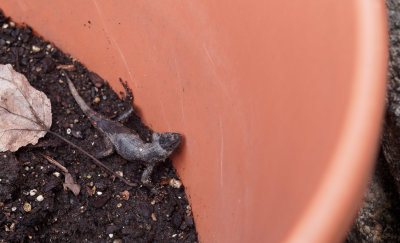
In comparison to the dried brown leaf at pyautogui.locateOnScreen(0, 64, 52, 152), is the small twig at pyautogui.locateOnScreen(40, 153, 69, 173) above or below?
below

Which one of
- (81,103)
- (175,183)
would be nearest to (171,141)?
(175,183)

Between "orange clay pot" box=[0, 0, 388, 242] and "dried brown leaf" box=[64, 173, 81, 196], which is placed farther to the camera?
"dried brown leaf" box=[64, 173, 81, 196]

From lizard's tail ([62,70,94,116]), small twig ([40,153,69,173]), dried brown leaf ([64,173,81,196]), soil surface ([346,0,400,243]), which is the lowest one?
soil surface ([346,0,400,243])

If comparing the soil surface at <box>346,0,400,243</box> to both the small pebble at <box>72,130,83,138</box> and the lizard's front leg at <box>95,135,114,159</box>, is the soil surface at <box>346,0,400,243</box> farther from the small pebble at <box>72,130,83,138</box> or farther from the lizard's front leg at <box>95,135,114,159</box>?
the small pebble at <box>72,130,83,138</box>

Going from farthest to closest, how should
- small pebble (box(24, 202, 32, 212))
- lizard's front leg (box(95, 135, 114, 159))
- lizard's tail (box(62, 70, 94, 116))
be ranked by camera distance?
1. lizard's tail (box(62, 70, 94, 116))
2. lizard's front leg (box(95, 135, 114, 159))
3. small pebble (box(24, 202, 32, 212))

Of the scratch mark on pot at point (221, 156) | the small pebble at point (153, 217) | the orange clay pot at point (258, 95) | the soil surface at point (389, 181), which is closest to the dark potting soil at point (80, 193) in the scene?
the small pebble at point (153, 217)

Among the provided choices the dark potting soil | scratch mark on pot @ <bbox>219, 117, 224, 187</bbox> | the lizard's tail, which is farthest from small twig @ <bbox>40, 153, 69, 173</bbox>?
scratch mark on pot @ <bbox>219, 117, 224, 187</bbox>

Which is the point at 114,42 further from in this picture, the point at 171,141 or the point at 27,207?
the point at 27,207

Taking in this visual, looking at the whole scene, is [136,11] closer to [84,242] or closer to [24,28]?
[24,28]

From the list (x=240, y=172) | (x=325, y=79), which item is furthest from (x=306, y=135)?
(x=240, y=172)
